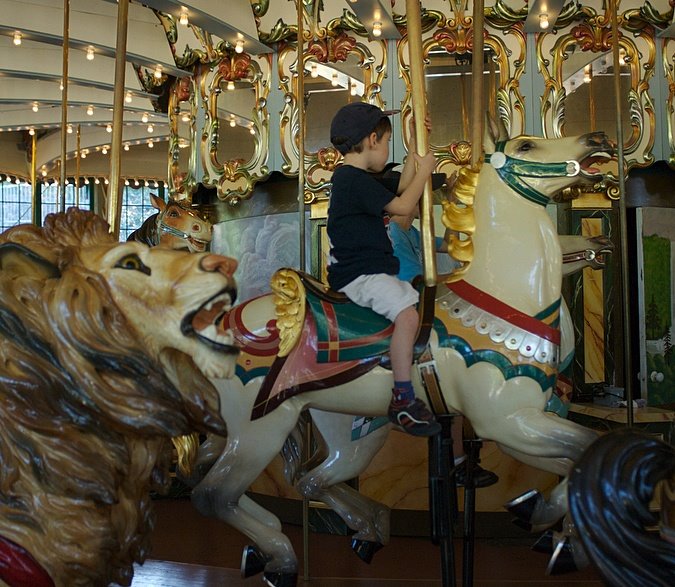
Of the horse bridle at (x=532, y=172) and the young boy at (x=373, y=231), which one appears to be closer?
the young boy at (x=373, y=231)

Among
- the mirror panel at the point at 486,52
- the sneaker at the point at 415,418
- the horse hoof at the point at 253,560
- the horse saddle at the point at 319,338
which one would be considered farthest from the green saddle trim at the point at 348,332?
the mirror panel at the point at 486,52

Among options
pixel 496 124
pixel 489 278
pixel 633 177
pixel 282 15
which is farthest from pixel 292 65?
pixel 489 278

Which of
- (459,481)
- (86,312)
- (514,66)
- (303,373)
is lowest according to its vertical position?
(459,481)

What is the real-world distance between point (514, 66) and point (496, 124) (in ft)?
14.5

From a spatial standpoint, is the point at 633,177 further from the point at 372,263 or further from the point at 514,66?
the point at 372,263

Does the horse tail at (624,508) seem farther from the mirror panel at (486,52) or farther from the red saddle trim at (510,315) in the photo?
the mirror panel at (486,52)

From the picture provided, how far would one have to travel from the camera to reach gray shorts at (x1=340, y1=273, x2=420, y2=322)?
2.83 metres

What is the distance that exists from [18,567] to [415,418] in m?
1.78

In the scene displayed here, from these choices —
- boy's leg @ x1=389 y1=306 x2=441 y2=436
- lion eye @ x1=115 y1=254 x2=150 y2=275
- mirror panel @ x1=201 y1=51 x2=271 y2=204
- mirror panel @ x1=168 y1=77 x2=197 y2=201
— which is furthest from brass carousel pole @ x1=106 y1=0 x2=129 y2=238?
mirror panel @ x1=168 y1=77 x2=197 y2=201

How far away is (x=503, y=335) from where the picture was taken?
9.31ft

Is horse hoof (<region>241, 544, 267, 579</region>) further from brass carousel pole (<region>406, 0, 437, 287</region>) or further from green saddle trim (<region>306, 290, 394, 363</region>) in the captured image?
brass carousel pole (<region>406, 0, 437, 287</region>)

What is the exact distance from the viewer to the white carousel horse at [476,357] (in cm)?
281

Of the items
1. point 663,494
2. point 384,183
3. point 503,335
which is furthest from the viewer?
point 384,183

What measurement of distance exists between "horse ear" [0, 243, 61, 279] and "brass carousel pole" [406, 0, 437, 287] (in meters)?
1.82
